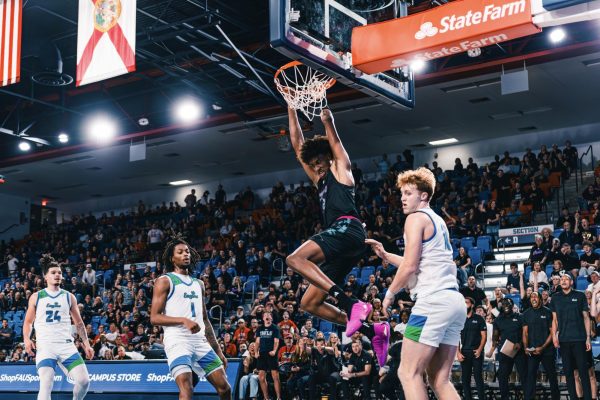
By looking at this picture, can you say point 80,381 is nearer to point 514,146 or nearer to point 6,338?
point 6,338

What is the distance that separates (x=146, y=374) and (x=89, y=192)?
80.7 feet

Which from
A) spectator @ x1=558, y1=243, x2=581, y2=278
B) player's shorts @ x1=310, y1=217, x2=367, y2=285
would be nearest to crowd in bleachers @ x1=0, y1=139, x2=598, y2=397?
spectator @ x1=558, y1=243, x2=581, y2=278

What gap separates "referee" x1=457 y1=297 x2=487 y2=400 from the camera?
43.7 feet

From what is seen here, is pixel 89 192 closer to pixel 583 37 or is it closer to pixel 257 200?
pixel 257 200

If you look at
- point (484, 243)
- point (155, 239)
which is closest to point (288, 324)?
point (484, 243)

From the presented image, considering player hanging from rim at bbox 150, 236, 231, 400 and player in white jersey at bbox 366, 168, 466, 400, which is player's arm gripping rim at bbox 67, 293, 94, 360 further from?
player in white jersey at bbox 366, 168, 466, 400

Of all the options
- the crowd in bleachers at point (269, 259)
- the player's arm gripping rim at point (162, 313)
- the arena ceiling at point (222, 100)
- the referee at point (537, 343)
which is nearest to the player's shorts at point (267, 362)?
the crowd in bleachers at point (269, 259)

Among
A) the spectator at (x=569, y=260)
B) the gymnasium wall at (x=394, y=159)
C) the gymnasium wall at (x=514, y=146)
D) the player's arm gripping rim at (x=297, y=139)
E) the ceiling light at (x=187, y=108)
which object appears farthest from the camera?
the gymnasium wall at (x=394, y=159)

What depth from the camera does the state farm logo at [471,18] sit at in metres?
9.37

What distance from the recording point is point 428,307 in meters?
A: 5.45

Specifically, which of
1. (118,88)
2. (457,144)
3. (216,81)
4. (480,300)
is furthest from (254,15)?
(457,144)

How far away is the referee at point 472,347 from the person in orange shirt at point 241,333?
18.2ft

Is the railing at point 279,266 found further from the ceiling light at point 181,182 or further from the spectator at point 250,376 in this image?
the ceiling light at point 181,182

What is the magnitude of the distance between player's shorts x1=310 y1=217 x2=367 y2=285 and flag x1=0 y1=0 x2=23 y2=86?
8944 mm
